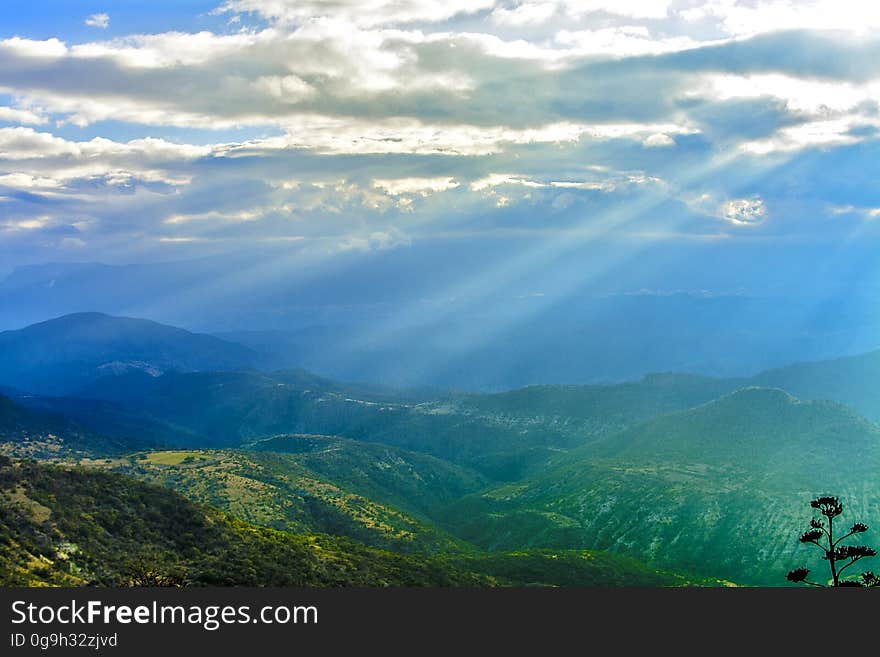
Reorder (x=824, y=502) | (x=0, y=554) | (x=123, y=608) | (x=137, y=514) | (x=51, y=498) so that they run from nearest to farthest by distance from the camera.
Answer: (x=824, y=502) → (x=123, y=608) → (x=0, y=554) → (x=51, y=498) → (x=137, y=514)

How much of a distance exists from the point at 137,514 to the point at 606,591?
94853 millimetres

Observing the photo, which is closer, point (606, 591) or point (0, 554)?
point (606, 591)

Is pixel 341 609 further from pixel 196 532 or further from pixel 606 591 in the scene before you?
pixel 196 532

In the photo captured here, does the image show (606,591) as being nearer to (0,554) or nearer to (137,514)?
(0,554)

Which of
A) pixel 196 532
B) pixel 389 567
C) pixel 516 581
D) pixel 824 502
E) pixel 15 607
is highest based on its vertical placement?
pixel 824 502

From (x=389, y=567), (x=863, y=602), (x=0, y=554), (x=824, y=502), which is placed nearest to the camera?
(x=824, y=502)

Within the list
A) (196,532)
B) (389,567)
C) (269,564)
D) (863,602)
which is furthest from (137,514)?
(863,602)

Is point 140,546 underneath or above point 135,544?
underneath

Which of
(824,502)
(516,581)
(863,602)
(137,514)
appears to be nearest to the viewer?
(824,502)

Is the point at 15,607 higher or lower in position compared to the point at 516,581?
higher

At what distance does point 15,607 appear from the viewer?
186ft

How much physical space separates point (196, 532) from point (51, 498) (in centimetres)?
2325

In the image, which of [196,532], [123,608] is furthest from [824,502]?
[196,532]

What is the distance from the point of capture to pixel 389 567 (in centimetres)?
14788
